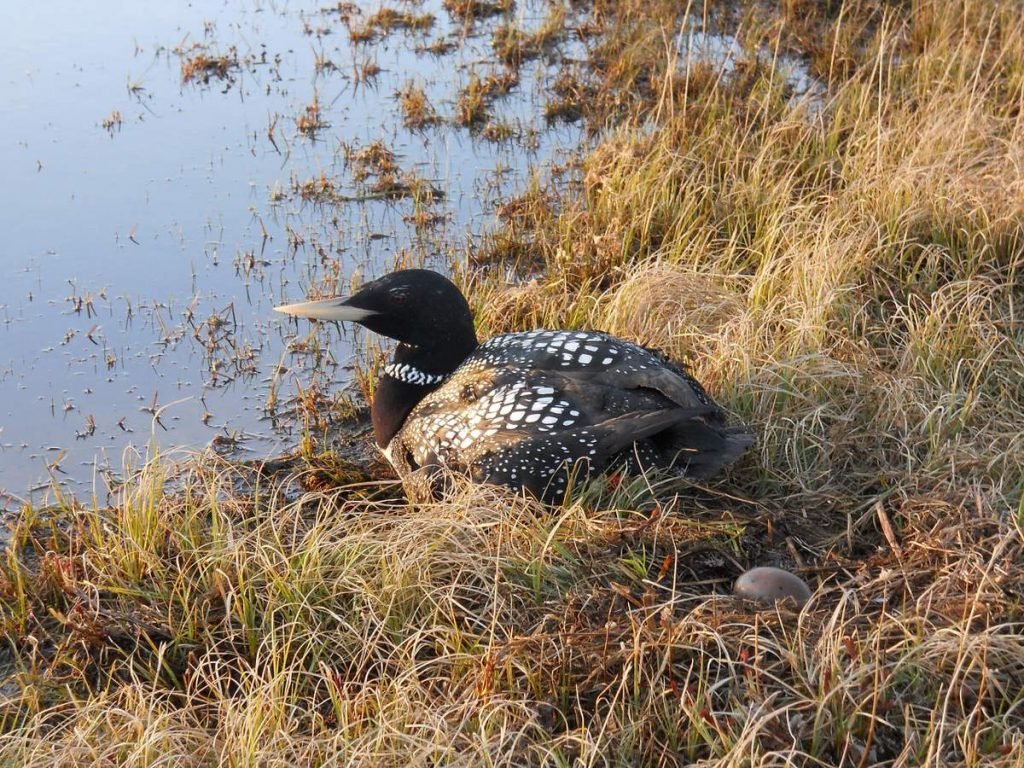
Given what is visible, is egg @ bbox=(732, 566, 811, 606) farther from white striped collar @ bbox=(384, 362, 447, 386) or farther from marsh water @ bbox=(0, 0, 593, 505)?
marsh water @ bbox=(0, 0, 593, 505)

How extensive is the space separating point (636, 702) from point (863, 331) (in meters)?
2.09

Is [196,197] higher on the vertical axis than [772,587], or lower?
lower

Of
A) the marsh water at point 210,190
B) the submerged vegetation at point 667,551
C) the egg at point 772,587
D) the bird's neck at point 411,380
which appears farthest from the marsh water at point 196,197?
the egg at point 772,587

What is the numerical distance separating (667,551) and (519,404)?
24.2 inches

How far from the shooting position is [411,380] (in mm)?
4004

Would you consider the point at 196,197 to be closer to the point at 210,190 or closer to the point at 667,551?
the point at 210,190

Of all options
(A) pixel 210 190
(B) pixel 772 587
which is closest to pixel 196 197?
(A) pixel 210 190

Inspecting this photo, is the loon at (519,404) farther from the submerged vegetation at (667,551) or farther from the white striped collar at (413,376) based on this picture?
the submerged vegetation at (667,551)

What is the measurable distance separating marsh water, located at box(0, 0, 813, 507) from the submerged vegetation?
A: 379 millimetres

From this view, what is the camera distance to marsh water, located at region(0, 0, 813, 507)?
4.61 meters

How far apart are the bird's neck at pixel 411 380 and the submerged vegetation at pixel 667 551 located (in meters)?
0.22

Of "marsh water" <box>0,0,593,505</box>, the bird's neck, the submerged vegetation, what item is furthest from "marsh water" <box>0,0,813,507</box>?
the bird's neck

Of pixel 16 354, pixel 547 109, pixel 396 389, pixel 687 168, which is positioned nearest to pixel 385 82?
pixel 547 109

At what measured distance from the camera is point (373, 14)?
323 inches
